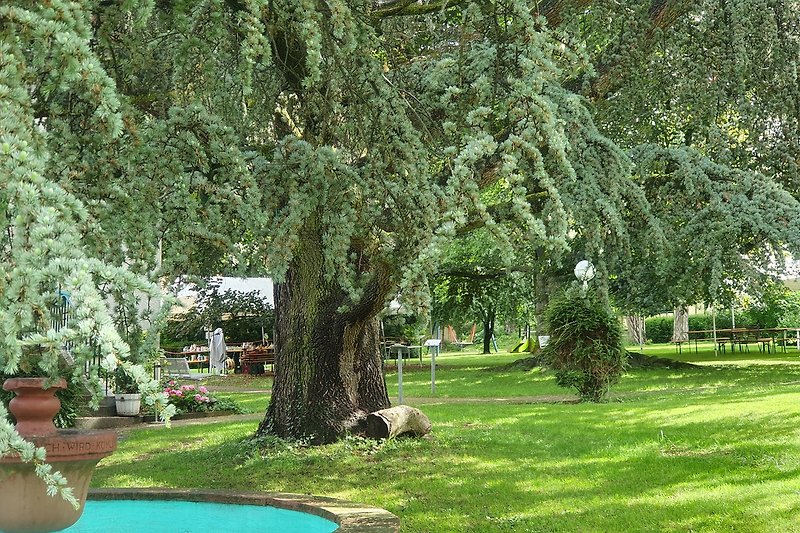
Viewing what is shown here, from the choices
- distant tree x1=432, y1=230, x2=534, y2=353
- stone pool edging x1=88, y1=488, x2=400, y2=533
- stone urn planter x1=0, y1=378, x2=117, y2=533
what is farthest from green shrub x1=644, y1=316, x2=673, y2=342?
stone urn planter x1=0, y1=378, x2=117, y2=533

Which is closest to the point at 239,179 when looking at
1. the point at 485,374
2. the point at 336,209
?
the point at 336,209

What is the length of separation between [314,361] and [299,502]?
430 centimetres

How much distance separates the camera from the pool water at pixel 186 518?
6.16 m

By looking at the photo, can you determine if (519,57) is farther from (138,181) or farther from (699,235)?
(699,235)

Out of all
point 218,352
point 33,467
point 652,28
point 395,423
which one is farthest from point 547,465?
point 218,352

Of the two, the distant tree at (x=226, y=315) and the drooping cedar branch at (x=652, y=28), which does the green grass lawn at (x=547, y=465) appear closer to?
the drooping cedar branch at (x=652, y=28)

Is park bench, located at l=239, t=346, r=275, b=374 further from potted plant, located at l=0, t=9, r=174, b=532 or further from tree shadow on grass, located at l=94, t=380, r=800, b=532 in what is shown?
potted plant, located at l=0, t=9, r=174, b=532

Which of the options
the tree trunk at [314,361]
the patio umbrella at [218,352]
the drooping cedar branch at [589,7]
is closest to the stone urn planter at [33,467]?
the drooping cedar branch at [589,7]

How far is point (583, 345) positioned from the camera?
47.8 feet

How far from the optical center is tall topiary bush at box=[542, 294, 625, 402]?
14477mm

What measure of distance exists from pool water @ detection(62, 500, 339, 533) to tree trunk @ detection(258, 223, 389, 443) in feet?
12.0

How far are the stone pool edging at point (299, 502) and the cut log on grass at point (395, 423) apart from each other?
12.4 feet

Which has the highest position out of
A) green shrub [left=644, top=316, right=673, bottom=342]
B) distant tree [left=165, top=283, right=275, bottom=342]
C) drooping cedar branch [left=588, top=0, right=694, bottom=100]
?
drooping cedar branch [left=588, top=0, right=694, bottom=100]

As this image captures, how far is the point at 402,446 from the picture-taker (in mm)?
10336
